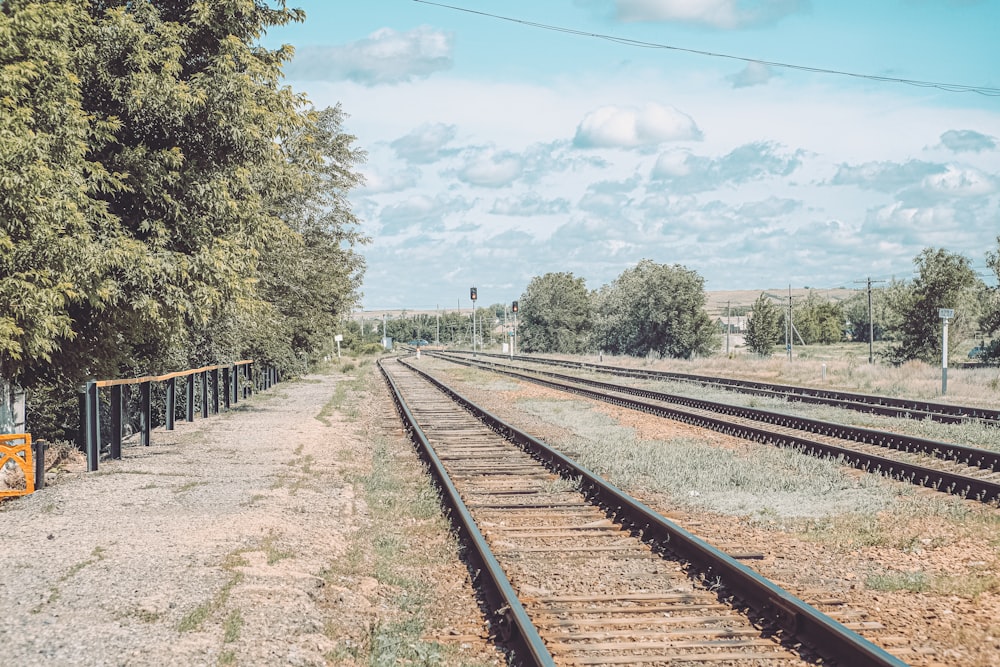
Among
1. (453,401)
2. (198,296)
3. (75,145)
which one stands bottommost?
(453,401)

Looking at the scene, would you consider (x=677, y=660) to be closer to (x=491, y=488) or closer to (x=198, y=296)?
(x=491, y=488)

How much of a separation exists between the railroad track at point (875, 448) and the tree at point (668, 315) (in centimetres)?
4968

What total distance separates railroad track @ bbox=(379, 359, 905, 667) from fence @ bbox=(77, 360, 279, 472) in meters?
5.45

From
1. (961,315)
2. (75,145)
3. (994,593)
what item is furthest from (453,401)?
(961,315)

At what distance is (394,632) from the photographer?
6598 millimetres

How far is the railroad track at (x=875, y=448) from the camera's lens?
12.4m

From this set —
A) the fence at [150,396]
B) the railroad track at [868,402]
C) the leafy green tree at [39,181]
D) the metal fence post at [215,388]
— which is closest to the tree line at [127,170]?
the leafy green tree at [39,181]

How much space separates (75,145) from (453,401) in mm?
19524

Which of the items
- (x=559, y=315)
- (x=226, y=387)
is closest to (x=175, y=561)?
(x=226, y=387)

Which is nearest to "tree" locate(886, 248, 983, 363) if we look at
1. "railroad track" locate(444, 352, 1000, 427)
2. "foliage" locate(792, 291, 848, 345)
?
"railroad track" locate(444, 352, 1000, 427)

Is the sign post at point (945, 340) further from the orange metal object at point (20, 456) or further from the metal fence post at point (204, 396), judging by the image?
the orange metal object at point (20, 456)

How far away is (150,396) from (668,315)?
5767 centimetres

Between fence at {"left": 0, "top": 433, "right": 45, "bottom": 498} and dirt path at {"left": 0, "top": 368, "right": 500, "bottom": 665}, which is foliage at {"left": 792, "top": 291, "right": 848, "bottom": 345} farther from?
fence at {"left": 0, "top": 433, "right": 45, "bottom": 498}

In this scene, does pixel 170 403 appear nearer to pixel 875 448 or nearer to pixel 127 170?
pixel 127 170
